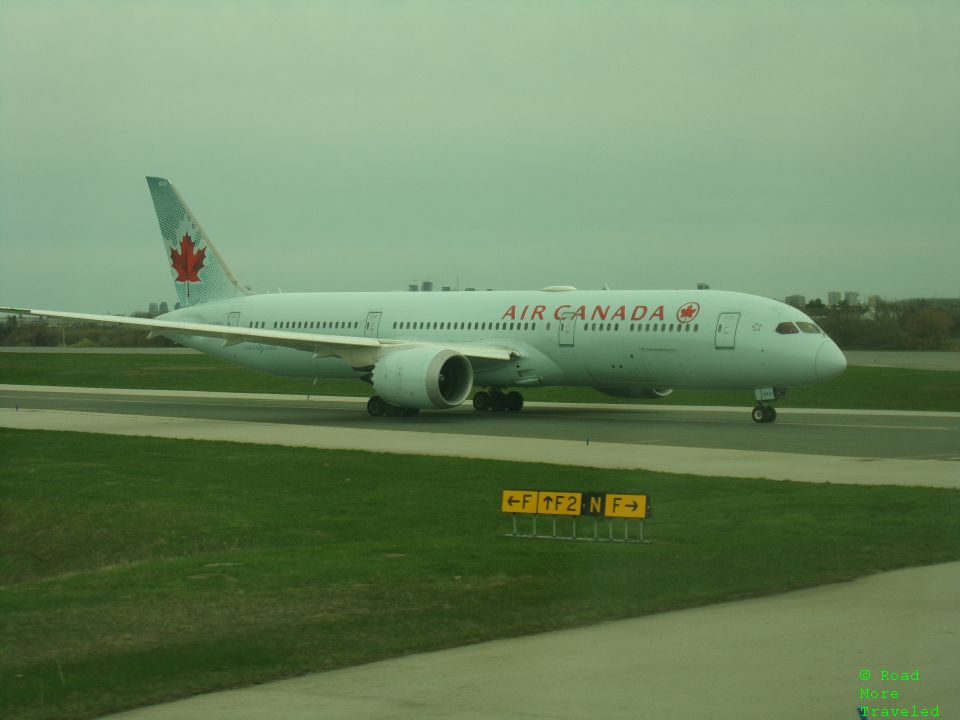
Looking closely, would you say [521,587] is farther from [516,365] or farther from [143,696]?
[516,365]

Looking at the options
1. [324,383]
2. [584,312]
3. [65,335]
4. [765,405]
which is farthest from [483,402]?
[65,335]

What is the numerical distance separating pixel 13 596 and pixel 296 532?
5.07 m

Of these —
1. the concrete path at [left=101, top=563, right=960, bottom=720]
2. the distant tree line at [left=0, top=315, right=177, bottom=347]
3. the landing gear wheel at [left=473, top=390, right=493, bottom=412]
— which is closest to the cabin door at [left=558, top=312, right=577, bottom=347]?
the landing gear wheel at [left=473, top=390, right=493, bottom=412]

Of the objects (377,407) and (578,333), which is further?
(377,407)

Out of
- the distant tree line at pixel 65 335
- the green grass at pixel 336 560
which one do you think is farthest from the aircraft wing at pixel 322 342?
the distant tree line at pixel 65 335

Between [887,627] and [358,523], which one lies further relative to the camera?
[358,523]

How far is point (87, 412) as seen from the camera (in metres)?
38.8

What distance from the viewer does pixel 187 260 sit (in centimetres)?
4666

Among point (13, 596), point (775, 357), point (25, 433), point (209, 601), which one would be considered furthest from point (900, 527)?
point (25, 433)

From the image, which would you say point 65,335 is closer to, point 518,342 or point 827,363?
point 518,342

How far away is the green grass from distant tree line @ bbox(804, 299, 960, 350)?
19.6ft

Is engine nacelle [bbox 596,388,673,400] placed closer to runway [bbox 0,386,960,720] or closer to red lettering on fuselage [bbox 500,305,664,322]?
red lettering on fuselage [bbox 500,305,664,322]

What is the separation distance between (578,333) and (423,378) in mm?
4739

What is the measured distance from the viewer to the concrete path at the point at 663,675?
778cm
